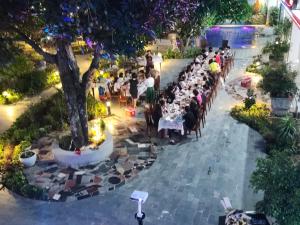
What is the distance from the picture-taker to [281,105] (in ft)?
44.3

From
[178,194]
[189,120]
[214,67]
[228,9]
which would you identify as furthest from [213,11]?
[214,67]

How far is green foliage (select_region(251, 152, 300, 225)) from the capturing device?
6.07 m

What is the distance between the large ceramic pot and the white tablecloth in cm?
393

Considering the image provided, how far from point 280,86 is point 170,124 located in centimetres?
446

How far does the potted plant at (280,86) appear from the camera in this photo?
1326 cm

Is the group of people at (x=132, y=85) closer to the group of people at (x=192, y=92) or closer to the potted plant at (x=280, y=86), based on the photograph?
the group of people at (x=192, y=92)

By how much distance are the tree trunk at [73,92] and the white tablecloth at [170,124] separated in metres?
2.44

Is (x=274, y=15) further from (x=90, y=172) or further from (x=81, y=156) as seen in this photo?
(x=90, y=172)

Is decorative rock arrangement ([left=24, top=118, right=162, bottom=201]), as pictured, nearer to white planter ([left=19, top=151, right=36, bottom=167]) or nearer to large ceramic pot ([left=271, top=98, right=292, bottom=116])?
white planter ([left=19, top=151, right=36, bottom=167])

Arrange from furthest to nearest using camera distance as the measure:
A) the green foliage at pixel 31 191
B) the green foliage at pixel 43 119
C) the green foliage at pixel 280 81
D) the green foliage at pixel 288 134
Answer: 1. the green foliage at pixel 280 81
2. the green foliage at pixel 43 119
3. the green foliage at pixel 288 134
4. the green foliage at pixel 31 191

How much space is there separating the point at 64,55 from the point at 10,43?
158 cm

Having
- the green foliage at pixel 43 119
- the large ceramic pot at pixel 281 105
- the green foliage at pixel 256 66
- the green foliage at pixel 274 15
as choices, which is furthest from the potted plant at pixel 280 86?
the green foliage at pixel 274 15

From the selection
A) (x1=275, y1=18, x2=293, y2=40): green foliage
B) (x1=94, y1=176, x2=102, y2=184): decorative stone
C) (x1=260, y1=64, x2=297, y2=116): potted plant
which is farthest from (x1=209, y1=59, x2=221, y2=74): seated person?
(x1=94, y1=176, x2=102, y2=184): decorative stone

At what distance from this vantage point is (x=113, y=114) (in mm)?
14469
